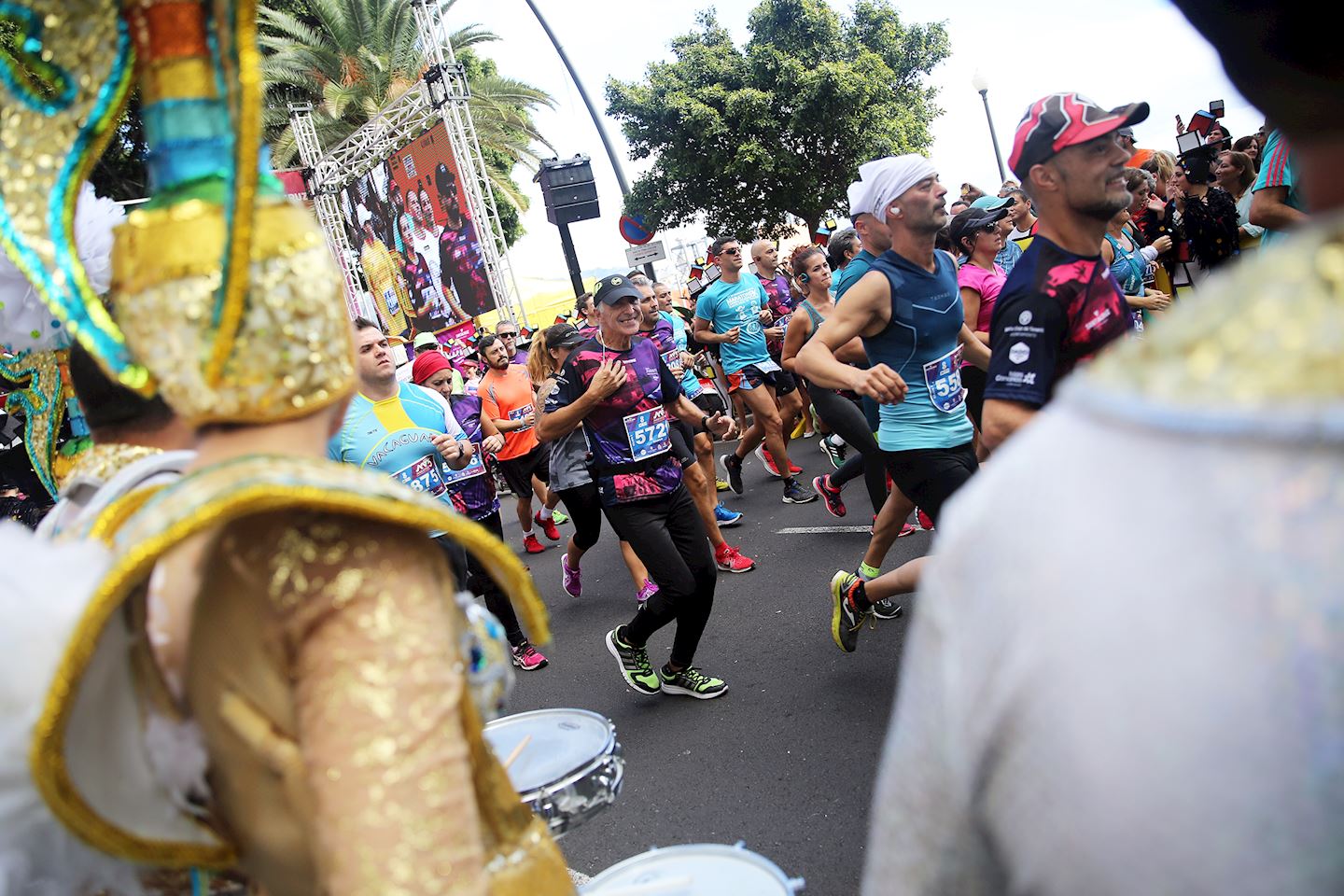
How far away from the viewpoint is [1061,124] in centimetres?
308

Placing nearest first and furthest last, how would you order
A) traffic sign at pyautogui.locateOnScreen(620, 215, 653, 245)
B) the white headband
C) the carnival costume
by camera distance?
the carnival costume → the white headband → traffic sign at pyautogui.locateOnScreen(620, 215, 653, 245)

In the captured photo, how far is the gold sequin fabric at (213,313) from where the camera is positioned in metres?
1.05

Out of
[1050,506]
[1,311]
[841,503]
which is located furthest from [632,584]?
[1050,506]

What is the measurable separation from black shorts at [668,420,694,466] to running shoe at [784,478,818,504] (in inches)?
79.5

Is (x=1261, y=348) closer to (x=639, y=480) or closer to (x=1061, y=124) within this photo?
(x=1061, y=124)

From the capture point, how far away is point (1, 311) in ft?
6.57

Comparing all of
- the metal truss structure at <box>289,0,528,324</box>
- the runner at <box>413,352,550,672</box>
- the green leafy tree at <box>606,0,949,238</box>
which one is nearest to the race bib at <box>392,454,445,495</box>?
the runner at <box>413,352,550,672</box>

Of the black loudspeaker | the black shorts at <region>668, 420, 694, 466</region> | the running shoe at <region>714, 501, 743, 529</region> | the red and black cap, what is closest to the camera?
the red and black cap

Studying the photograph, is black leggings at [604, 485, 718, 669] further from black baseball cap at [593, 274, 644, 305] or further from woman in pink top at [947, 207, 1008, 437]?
woman in pink top at [947, 207, 1008, 437]

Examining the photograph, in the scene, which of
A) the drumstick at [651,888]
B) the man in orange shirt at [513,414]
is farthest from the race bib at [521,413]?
the drumstick at [651,888]

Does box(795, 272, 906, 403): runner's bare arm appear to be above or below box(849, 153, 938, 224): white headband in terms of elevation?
below

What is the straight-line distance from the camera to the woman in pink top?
5715 mm

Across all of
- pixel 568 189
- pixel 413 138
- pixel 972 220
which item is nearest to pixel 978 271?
pixel 972 220

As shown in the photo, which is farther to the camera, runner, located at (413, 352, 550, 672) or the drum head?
runner, located at (413, 352, 550, 672)
